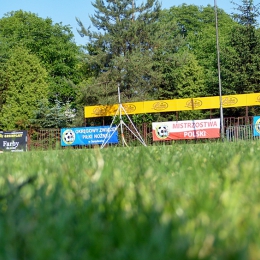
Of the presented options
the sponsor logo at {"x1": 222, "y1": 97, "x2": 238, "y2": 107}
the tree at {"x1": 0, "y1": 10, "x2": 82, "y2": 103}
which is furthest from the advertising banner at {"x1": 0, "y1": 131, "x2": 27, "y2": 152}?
the tree at {"x1": 0, "y1": 10, "x2": 82, "y2": 103}

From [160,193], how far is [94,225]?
1.48 ft

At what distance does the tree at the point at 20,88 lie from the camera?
48500 millimetres

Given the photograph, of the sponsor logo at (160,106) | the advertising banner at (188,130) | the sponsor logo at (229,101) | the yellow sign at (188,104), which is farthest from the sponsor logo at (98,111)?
the sponsor logo at (229,101)

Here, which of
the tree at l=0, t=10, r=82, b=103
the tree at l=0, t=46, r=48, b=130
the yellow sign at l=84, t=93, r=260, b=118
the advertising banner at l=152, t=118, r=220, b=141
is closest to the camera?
the advertising banner at l=152, t=118, r=220, b=141

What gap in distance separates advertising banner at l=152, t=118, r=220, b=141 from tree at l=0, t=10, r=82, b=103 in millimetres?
29849

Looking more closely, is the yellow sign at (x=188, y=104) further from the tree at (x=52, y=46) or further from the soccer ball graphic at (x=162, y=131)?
the tree at (x=52, y=46)

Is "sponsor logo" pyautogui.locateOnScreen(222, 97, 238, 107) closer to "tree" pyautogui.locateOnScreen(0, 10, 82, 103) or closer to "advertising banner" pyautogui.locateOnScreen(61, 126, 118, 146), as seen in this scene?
"advertising banner" pyautogui.locateOnScreen(61, 126, 118, 146)

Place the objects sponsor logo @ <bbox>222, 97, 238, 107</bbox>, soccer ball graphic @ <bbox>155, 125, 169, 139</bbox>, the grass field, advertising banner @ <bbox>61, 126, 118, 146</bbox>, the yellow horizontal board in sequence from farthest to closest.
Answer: the yellow horizontal board
sponsor logo @ <bbox>222, 97, 238, 107</bbox>
advertising banner @ <bbox>61, 126, 118, 146</bbox>
soccer ball graphic @ <bbox>155, 125, 169, 139</bbox>
the grass field

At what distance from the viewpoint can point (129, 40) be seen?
43031 millimetres

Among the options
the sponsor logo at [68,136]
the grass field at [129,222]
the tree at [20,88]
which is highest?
the tree at [20,88]

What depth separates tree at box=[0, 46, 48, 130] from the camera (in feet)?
159

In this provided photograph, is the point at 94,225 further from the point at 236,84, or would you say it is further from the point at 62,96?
the point at 62,96

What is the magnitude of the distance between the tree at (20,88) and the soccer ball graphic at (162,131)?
2198 centimetres

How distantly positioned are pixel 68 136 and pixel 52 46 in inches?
1224
